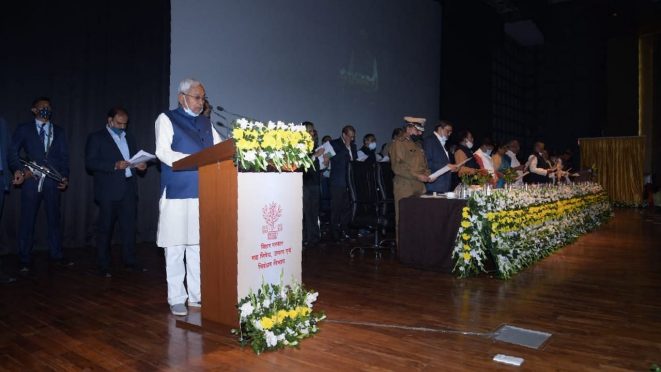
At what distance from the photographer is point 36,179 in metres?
4.86

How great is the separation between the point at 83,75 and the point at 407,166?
3.98 metres

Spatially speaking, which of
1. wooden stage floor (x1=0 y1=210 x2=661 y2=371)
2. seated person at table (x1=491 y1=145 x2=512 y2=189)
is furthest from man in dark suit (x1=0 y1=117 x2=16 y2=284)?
seated person at table (x1=491 y1=145 x2=512 y2=189)

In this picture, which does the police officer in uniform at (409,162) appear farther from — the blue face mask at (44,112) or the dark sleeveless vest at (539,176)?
the blue face mask at (44,112)

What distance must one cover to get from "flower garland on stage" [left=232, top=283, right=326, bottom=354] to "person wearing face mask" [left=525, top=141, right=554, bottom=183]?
5570 mm

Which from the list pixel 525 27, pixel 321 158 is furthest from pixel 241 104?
pixel 525 27

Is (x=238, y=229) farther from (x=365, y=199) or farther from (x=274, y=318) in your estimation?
(x=365, y=199)

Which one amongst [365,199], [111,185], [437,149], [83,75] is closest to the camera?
[111,185]

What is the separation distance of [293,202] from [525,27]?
14.4 m

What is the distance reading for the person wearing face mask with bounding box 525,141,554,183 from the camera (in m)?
7.52

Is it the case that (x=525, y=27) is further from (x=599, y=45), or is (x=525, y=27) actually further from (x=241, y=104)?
(x=241, y=104)

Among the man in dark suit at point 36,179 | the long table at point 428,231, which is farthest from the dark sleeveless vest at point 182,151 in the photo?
the long table at point 428,231

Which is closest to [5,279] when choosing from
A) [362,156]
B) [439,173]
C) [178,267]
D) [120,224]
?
[120,224]

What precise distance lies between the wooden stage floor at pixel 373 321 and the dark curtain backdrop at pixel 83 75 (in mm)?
1047

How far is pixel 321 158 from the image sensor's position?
721 cm
